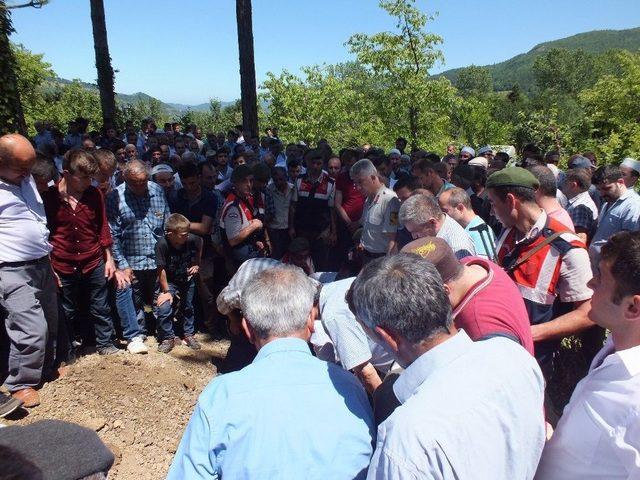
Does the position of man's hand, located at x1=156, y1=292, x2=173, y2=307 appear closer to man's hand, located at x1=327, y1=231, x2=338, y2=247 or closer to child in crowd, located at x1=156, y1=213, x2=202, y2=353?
child in crowd, located at x1=156, y1=213, x2=202, y2=353

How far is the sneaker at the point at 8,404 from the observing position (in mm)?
3105

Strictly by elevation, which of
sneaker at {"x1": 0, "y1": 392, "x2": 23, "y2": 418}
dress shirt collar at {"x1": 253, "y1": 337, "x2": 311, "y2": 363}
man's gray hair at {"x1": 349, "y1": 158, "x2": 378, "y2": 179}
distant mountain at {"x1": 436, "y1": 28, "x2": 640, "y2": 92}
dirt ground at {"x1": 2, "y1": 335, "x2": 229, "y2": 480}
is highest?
distant mountain at {"x1": 436, "y1": 28, "x2": 640, "y2": 92}

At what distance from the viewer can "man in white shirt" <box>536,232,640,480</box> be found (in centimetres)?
117

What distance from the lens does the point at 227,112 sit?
173ft

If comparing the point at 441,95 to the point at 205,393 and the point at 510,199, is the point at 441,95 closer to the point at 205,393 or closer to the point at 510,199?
the point at 510,199

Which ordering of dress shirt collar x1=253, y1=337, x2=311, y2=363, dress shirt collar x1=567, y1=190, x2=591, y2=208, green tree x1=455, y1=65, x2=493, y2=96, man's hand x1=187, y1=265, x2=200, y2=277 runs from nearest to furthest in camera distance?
dress shirt collar x1=253, y1=337, x2=311, y2=363 < man's hand x1=187, y1=265, x2=200, y2=277 < dress shirt collar x1=567, y1=190, x2=591, y2=208 < green tree x1=455, y1=65, x2=493, y2=96

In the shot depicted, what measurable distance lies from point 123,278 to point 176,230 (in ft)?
2.31

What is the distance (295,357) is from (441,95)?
53.5 feet

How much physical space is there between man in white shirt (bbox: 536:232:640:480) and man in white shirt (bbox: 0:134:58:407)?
339 centimetres

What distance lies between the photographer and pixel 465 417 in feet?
3.79

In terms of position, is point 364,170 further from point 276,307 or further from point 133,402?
point 276,307

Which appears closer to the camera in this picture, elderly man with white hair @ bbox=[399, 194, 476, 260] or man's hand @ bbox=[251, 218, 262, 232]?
elderly man with white hair @ bbox=[399, 194, 476, 260]

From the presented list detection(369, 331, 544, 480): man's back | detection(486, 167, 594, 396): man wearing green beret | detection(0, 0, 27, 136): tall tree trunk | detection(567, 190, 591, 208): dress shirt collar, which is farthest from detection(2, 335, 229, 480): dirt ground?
detection(567, 190, 591, 208): dress shirt collar

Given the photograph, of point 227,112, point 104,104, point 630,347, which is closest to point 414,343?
point 630,347
